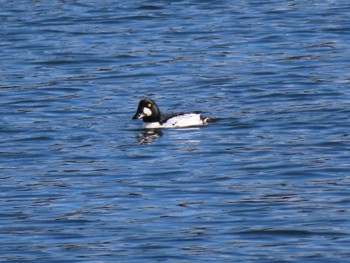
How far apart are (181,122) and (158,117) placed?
0.78 m

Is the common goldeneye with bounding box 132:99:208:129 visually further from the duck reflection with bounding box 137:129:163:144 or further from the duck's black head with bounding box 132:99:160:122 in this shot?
the duck reflection with bounding box 137:129:163:144

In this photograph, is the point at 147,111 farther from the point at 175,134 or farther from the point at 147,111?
the point at 175,134

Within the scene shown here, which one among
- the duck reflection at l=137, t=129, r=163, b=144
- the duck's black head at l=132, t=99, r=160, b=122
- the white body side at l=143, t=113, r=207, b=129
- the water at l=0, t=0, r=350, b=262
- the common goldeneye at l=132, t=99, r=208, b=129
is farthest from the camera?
the duck's black head at l=132, t=99, r=160, b=122

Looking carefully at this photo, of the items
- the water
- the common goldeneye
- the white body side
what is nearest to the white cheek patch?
the common goldeneye

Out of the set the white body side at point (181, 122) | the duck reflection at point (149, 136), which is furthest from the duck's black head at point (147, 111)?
the duck reflection at point (149, 136)

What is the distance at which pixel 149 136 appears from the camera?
2450 cm

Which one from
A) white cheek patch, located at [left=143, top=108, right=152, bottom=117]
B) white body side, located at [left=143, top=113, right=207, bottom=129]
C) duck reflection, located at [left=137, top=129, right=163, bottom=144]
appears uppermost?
white cheek patch, located at [left=143, top=108, right=152, bottom=117]

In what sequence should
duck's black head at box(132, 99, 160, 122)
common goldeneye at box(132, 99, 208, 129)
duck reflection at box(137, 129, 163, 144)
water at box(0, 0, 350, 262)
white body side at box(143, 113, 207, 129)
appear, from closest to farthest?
A: water at box(0, 0, 350, 262)
duck reflection at box(137, 129, 163, 144)
white body side at box(143, 113, 207, 129)
common goldeneye at box(132, 99, 208, 129)
duck's black head at box(132, 99, 160, 122)

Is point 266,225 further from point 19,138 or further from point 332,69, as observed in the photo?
point 332,69

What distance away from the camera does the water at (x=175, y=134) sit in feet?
54.5

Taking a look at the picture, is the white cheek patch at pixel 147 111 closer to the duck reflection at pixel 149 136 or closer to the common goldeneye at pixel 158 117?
the common goldeneye at pixel 158 117

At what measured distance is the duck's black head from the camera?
25.0m

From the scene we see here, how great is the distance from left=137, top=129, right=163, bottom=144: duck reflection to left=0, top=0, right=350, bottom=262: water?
54 millimetres

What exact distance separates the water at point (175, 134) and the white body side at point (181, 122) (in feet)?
0.62
